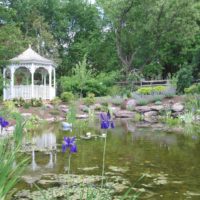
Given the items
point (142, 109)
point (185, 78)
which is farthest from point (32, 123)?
point (185, 78)

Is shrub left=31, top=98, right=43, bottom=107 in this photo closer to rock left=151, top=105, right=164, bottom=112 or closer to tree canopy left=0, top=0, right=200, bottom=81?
rock left=151, top=105, right=164, bottom=112

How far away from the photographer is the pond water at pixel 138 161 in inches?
217

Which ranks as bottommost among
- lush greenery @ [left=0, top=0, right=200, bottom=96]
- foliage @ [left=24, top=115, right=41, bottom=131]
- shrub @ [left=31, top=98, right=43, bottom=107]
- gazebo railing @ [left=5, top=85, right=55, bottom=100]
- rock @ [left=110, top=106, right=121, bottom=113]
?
foliage @ [left=24, top=115, right=41, bottom=131]

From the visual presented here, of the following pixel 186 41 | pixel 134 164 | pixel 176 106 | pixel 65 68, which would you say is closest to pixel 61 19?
pixel 65 68

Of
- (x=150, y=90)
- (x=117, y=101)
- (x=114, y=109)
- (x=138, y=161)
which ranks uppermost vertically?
(x=150, y=90)

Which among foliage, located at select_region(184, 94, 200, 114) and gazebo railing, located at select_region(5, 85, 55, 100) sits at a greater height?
gazebo railing, located at select_region(5, 85, 55, 100)

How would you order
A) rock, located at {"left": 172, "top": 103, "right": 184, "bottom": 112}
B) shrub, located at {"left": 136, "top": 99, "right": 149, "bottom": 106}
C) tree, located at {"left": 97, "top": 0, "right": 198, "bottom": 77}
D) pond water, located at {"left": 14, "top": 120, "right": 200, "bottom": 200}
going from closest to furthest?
pond water, located at {"left": 14, "top": 120, "right": 200, "bottom": 200} < rock, located at {"left": 172, "top": 103, "right": 184, "bottom": 112} < shrub, located at {"left": 136, "top": 99, "right": 149, "bottom": 106} < tree, located at {"left": 97, "top": 0, "right": 198, "bottom": 77}

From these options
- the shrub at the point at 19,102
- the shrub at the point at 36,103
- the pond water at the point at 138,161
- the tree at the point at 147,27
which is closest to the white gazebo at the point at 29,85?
the shrub at the point at 19,102

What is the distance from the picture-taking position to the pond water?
5506 millimetres

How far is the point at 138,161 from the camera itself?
7.41 metres

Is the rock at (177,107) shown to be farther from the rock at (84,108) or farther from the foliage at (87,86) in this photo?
the foliage at (87,86)

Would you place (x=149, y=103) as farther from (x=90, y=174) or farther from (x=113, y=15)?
(x=90, y=174)

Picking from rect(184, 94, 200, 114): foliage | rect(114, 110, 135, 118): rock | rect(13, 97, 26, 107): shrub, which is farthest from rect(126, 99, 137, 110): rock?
rect(13, 97, 26, 107): shrub

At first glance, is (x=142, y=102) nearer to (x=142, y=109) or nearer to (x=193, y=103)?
(x=142, y=109)
